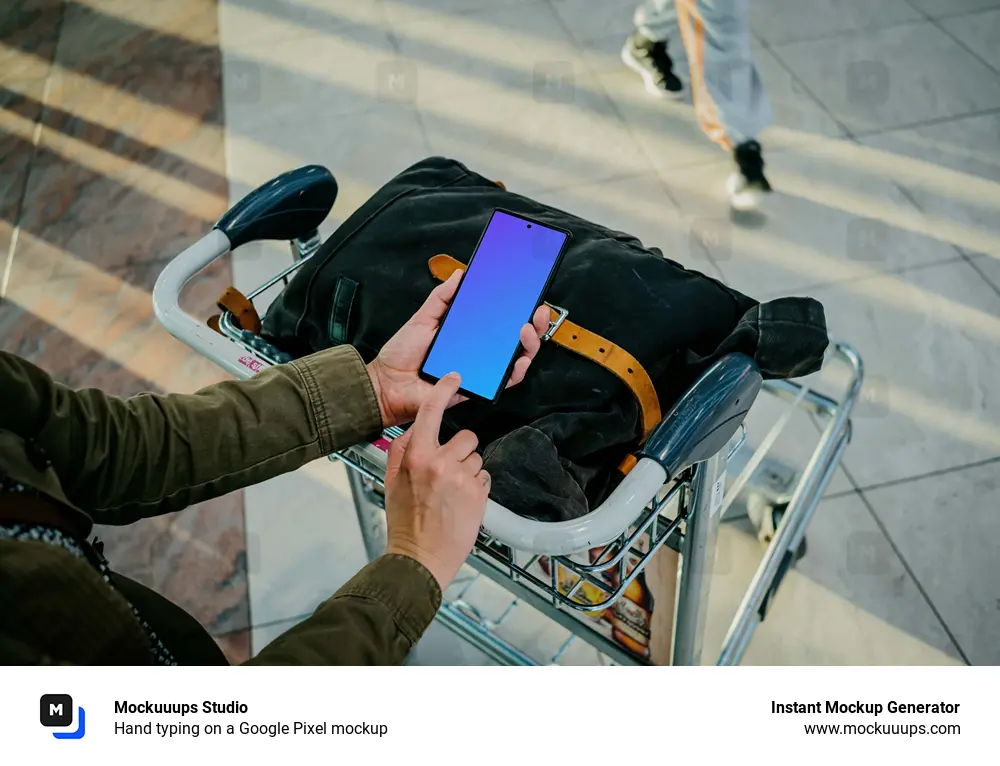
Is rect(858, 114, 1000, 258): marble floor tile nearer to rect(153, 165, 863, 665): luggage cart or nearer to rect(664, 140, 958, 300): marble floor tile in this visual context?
rect(664, 140, 958, 300): marble floor tile

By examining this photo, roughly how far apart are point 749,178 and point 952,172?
543 mm

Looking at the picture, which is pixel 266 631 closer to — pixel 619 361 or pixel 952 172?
pixel 619 361

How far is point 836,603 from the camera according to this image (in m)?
1.72

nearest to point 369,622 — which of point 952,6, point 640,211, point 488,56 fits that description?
point 640,211

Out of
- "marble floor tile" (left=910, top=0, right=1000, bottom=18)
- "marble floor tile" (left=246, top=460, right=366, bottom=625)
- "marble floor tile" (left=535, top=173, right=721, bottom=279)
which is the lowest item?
"marble floor tile" (left=246, top=460, right=366, bottom=625)

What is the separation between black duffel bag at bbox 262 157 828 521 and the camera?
96cm

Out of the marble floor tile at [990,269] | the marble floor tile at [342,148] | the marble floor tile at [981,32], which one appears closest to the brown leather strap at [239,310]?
the marble floor tile at [342,148]

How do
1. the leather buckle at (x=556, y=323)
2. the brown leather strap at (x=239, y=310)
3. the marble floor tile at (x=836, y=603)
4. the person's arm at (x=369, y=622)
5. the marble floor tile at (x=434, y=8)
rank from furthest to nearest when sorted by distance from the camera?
the marble floor tile at (x=434, y=8) → the marble floor tile at (x=836, y=603) → the brown leather strap at (x=239, y=310) → the leather buckle at (x=556, y=323) → the person's arm at (x=369, y=622)

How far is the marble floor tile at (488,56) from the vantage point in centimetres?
288

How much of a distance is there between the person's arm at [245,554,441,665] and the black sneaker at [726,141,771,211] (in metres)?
1.80

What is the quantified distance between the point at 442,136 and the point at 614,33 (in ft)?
2.34

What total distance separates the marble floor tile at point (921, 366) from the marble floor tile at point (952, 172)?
132mm
